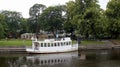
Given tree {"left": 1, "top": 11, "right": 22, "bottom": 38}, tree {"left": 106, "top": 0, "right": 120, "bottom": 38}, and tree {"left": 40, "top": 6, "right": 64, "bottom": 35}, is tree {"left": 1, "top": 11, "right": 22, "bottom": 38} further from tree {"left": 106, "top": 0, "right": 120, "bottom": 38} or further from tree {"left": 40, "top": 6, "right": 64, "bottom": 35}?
tree {"left": 106, "top": 0, "right": 120, "bottom": 38}

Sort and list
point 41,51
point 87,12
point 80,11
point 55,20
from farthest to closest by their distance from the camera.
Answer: point 55,20 → point 80,11 → point 87,12 → point 41,51

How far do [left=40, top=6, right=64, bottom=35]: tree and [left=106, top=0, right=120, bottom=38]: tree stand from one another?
2354cm

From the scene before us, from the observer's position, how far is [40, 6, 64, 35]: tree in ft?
340

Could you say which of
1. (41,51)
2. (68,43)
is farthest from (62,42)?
(41,51)

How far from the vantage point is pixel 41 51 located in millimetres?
64562

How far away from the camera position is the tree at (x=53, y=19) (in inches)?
4077

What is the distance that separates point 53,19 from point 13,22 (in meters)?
25.7

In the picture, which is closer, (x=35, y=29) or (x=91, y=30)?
(x=91, y=30)

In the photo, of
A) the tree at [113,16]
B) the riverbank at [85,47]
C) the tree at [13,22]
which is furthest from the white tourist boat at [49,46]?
the tree at [13,22]

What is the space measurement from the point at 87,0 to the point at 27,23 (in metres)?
43.7

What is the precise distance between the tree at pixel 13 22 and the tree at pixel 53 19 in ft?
67.4

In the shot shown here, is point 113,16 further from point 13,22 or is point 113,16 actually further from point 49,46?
point 13,22

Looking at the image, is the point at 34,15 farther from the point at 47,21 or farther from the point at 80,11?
the point at 80,11

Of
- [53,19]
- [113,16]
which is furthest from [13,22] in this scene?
[113,16]
